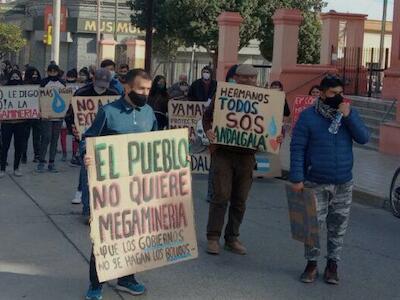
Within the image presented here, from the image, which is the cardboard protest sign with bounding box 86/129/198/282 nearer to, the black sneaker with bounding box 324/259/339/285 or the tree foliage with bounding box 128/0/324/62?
the black sneaker with bounding box 324/259/339/285

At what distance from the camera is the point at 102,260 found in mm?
5227

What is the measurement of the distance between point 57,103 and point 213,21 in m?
22.8

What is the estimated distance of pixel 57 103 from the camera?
13.0 meters

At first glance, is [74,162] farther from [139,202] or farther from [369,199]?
[139,202]

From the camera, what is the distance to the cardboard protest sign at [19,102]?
39.9 feet

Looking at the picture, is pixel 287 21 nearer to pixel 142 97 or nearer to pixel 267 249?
pixel 267 249

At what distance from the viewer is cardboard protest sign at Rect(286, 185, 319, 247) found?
606cm

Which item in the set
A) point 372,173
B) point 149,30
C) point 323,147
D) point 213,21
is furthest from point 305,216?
point 213,21

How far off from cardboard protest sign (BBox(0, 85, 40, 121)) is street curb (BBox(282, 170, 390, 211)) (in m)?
5.58

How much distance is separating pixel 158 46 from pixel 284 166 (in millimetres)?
26682

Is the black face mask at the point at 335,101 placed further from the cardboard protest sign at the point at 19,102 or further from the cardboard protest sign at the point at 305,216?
the cardboard protest sign at the point at 19,102

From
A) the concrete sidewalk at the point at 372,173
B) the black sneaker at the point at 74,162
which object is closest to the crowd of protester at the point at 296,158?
the concrete sidewalk at the point at 372,173

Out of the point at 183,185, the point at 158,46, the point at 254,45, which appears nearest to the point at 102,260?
the point at 183,185

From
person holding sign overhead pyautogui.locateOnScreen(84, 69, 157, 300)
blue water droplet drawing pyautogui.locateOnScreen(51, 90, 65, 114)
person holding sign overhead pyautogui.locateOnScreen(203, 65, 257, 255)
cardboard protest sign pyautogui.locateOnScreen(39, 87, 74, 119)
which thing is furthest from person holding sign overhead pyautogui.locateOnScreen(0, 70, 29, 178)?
person holding sign overhead pyautogui.locateOnScreen(84, 69, 157, 300)
